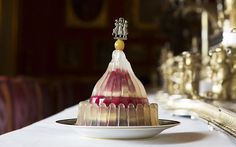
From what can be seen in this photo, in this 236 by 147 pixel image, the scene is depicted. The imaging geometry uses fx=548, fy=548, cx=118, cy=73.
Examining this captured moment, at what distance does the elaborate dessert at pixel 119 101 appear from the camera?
0.75 m

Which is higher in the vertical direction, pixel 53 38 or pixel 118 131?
pixel 53 38

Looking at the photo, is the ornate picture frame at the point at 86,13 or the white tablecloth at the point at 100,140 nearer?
the white tablecloth at the point at 100,140

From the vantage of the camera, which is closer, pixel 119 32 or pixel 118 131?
pixel 118 131

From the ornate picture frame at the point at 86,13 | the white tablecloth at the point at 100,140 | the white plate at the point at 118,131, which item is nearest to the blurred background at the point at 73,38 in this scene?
the ornate picture frame at the point at 86,13

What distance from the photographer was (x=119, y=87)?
2.60ft

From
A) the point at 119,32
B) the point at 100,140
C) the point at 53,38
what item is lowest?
the point at 100,140

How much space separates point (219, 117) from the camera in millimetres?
844

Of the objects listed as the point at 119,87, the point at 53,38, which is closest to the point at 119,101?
the point at 119,87

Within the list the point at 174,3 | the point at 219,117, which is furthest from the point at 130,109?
the point at 174,3

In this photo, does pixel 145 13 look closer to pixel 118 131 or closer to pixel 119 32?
pixel 119 32

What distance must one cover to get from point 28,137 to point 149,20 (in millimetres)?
5623

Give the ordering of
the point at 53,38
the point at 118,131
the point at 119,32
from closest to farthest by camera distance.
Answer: the point at 118,131 < the point at 119,32 < the point at 53,38

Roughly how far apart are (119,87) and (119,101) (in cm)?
3

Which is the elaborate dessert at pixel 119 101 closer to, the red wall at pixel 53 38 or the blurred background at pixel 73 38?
the blurred background at pixel 73 38
